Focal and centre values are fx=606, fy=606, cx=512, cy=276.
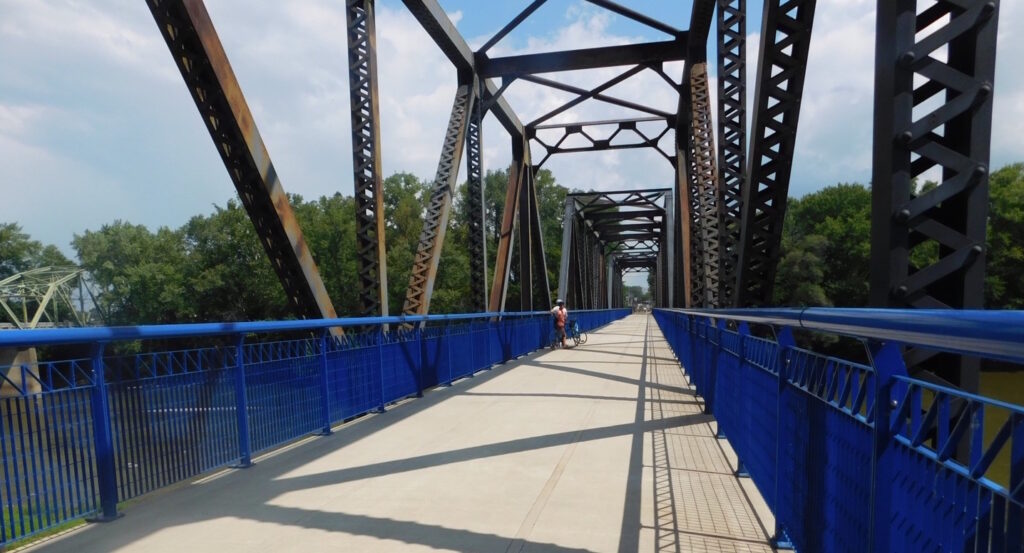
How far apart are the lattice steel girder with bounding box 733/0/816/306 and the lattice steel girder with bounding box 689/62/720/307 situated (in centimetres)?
384

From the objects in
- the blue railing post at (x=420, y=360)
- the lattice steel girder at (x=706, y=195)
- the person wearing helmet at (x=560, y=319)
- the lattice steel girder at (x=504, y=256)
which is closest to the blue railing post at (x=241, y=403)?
the blue railing post at (x=420, y=360)

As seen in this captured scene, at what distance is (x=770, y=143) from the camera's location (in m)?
5.64

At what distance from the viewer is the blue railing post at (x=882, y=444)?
175 centimetres

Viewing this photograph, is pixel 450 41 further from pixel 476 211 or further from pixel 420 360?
pixel 420 360

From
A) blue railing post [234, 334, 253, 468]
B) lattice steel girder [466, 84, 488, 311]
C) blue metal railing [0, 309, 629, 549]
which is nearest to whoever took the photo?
blue metal railing [0, 309, 629, 549]

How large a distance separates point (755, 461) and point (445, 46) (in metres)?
12.1

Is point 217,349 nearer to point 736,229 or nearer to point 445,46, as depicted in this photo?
point 736,229

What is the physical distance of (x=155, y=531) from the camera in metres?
3.47

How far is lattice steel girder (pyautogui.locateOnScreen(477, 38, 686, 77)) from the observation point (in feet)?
49.3

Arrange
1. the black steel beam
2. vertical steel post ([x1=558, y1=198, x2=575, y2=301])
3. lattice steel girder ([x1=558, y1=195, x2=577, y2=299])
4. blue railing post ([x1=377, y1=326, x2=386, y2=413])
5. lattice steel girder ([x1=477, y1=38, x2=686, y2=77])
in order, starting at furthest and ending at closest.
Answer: lattice steel girder ([x1=558, y1=195, x2=577, y2=299]) < vertical steel post ([x1=558, y1=198, x2=575, y2=301]) < lattice steel girder ([x1=477, y1=38, x2=686, y2=77]) < the black steel beam < blue railing post ([x1=377, y1=326, x2=386, y2=413])

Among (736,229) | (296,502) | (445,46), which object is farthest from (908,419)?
(445,46)

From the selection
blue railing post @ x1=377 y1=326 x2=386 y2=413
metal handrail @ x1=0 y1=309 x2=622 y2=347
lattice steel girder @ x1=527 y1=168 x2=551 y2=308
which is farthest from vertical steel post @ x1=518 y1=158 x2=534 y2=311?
metal handrail @ x1=0 y1=309 x2=622 y2=347

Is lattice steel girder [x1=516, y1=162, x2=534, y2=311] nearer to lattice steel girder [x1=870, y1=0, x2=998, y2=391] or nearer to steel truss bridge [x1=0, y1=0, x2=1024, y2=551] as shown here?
steel truss bridge [x1=0, y1=0, x2=1024, y2=551]

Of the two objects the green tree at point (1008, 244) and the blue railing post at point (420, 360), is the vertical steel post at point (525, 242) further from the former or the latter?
the green tree at point (1008, 244)
